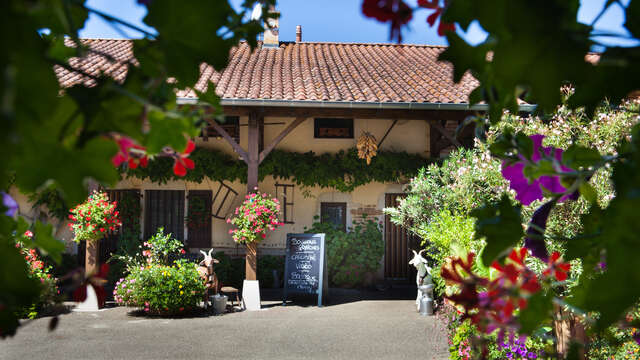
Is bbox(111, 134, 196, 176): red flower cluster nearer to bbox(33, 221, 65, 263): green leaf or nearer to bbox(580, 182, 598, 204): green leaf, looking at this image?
bbox(33, 221, 65, 263): green leaf

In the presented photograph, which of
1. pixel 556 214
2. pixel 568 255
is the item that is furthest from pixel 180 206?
pixel 568 255

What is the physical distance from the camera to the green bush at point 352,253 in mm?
8547

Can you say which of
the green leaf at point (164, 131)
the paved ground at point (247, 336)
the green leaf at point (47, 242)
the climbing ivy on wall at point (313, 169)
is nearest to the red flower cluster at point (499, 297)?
the green leaf at point (164, 131)

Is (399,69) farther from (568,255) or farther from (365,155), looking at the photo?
(568,255)

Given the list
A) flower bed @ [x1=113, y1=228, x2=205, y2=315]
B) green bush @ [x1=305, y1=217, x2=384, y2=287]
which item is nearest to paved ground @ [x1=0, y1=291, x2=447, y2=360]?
flower bed @ [x1=113, y1=228, x2=205, y2=315]

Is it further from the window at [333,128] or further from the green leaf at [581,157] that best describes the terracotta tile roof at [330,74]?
the green leaf at [581,157]

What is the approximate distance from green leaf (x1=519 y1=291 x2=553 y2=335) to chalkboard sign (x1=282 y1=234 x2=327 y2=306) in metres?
6.87

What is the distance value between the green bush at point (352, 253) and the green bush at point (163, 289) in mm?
2789

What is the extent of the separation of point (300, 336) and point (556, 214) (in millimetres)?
3243

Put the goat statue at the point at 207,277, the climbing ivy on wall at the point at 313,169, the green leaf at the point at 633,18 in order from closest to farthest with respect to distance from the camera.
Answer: the green leaf at the point at 633,18, the goat statue at the point at 207,277, the climbing ivy on wall at the point at 313,169

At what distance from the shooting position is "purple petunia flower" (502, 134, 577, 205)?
2.56 feet

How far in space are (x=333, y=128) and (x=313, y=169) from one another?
1.04 m

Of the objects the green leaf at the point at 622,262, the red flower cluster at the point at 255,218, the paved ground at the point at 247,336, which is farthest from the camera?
the red flower cluster at the point at 255,218

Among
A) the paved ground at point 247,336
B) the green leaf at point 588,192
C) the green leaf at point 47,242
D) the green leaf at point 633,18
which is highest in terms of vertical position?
the green leaf at point 633,18
